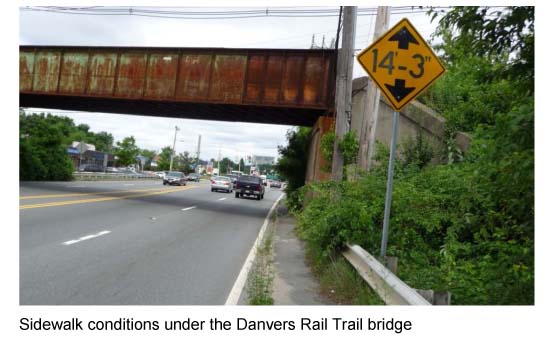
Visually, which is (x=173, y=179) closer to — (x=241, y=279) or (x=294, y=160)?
(x=294, y=160)

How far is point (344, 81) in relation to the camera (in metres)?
13.9

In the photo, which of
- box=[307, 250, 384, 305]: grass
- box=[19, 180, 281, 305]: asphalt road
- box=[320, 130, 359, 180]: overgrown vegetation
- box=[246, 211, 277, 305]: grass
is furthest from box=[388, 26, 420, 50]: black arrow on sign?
box=[320, 130, 359, 180]: overgrown vegetation

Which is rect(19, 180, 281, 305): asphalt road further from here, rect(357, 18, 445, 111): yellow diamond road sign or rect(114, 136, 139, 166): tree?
rect(114, 136, 139, 166): tree

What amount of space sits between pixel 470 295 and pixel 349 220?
2.66 metres

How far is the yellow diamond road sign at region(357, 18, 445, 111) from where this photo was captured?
6.25 meters

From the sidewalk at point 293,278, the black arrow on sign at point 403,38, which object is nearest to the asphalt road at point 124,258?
the sidewalk at point 293,278

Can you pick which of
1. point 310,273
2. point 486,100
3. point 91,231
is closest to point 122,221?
point 91,231

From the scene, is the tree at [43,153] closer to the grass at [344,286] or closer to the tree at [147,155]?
the grass at [344,286]

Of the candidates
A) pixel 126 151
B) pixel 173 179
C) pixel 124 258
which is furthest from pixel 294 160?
pixel 126 151

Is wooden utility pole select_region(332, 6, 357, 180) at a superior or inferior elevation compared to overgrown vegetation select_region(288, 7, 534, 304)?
superior

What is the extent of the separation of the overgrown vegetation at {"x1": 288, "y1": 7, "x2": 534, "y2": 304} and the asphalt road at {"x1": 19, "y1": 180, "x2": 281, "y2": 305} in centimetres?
219

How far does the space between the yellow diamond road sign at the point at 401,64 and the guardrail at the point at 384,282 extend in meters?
2.09

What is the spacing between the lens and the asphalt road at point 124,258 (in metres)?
5.97

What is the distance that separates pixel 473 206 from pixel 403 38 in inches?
124
